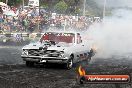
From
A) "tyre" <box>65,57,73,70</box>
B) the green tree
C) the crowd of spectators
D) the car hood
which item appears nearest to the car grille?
the car hood

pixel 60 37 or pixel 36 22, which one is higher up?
pixel 60 37

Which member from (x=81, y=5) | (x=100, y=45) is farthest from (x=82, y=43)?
(x=81, y=5)

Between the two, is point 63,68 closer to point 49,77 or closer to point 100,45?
point 49,77

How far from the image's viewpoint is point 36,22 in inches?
1353

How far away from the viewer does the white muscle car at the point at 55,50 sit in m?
14.4

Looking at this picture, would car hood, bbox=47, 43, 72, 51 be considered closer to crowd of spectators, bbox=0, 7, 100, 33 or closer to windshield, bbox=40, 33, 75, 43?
windshield, bbox=40, 33, 75, 43

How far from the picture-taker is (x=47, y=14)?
122 feet

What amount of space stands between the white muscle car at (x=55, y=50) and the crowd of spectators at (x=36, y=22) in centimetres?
1678

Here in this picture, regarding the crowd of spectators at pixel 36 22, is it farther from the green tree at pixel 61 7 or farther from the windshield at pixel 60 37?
the green tree at pixel 61 7

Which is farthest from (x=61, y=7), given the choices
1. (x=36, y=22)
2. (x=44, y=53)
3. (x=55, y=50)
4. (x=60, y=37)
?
(x=55, y=50)

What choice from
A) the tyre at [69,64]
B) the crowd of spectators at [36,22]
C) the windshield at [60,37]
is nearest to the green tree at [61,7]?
the crowd of spectators at [36,22]

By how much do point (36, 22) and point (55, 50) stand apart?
799 inches

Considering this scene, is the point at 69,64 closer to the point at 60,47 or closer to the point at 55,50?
the point at 60,47

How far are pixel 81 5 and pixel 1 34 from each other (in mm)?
26466
